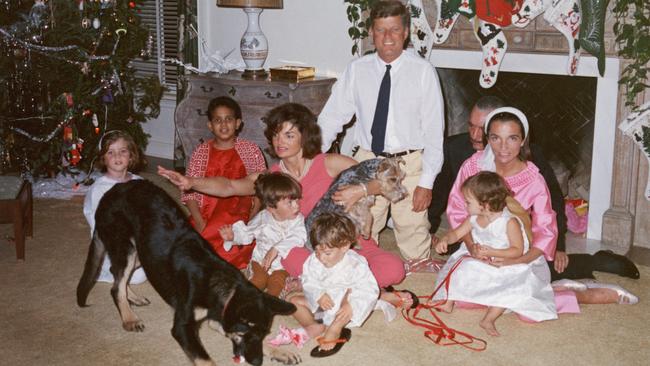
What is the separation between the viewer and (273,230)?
3877 millimetres

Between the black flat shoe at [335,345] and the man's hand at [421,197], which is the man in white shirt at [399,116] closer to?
the man's hand at [421,197]

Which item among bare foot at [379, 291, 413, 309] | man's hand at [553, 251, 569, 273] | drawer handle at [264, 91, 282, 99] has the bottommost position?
bare foot at [379, 291, 413, 309]

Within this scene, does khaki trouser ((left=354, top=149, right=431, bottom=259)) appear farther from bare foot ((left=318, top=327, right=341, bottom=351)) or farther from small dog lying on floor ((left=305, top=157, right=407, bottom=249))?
bare foot ((left=318, top=327, right=341, bottom=351))

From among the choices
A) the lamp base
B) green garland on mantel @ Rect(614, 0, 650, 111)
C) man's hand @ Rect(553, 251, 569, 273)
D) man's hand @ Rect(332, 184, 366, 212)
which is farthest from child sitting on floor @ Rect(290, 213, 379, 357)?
the lamp base

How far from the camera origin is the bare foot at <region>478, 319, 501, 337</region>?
138 inches

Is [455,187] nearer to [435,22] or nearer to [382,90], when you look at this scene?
[382,90]

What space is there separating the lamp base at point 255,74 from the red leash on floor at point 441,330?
8.67 ft

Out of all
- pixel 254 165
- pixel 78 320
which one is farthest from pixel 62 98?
pixel 78 320

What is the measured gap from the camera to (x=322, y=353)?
10.8 feet

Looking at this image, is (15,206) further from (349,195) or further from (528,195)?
(528,195)

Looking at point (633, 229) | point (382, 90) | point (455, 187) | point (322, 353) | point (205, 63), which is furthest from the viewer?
point (205, 63)

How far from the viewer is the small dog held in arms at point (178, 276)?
2850mm

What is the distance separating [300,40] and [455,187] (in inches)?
103

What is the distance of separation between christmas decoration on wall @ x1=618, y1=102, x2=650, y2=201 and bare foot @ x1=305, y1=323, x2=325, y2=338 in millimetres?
2512
